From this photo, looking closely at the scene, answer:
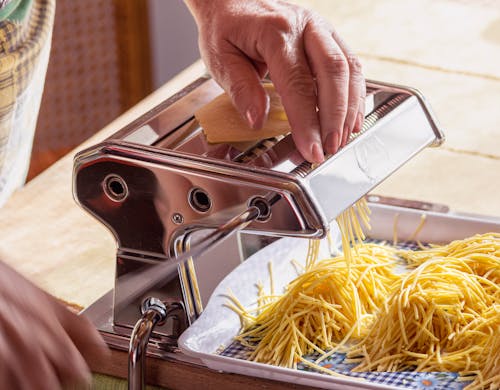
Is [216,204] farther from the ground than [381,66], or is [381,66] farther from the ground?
[216,204]

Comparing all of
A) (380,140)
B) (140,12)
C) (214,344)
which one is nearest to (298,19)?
(380,140)

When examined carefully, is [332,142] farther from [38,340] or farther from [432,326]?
[38,340]

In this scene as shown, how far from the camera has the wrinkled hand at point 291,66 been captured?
53.5 inches

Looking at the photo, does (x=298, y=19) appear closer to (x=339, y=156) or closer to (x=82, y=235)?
(x=339, y=156)

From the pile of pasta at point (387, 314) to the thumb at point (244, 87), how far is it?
0.22 meters

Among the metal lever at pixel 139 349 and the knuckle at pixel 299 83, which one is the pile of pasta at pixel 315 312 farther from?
the knuckle at pixel 299 83

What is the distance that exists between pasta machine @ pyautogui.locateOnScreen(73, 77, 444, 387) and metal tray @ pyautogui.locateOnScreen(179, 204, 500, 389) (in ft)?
0.10

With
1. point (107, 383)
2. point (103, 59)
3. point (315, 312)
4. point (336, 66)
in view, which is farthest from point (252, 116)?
point (103, 59)

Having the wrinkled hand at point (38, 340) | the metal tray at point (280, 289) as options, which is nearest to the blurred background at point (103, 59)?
the metal tray at point (280, 289)

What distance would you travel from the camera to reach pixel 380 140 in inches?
55.5

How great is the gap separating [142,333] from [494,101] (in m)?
1.16

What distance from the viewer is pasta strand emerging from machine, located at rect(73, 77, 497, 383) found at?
50.1 inches

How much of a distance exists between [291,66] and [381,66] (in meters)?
0.99

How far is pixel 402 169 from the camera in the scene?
1950 mm
